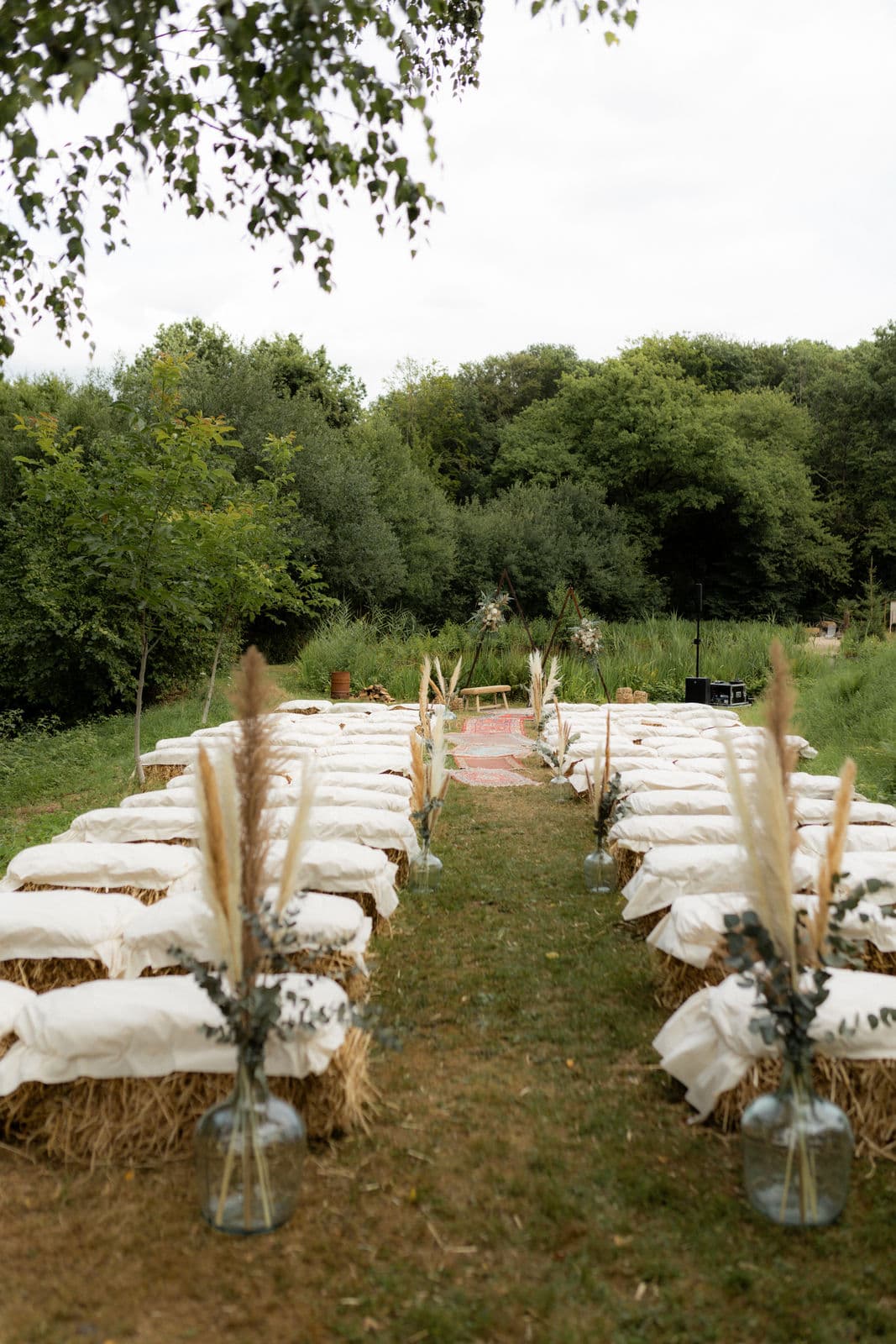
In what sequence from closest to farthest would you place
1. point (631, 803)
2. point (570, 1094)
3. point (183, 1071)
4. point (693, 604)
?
point (183, 1071) → point (570, 1094) → point (631, 803) → point (693, 604)

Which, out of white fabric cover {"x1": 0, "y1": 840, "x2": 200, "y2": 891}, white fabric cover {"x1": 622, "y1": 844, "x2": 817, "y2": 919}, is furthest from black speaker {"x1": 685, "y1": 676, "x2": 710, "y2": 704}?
white fabric cover {"x1": 0, "y1": 840, "x2": 200, "y2": 891}

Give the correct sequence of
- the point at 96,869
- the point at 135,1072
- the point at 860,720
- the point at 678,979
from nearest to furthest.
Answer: the point at 135,1072
the point at 678,979
the point at 96,869
the point at 860,720

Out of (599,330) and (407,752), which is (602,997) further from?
(599,330)

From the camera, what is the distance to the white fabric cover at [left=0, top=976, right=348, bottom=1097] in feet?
9.55

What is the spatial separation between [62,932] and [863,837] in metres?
4.01

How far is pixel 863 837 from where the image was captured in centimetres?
516

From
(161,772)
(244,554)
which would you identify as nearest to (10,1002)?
(161,772)

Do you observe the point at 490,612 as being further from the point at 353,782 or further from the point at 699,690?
the point at 353,782

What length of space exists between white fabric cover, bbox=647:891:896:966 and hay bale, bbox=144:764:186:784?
6069 mm

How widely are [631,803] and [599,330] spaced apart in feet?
118

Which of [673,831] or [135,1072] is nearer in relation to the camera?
[135,1072]

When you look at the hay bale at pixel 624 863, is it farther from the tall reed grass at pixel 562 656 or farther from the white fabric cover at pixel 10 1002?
the tall reed grass at pixel 562 656

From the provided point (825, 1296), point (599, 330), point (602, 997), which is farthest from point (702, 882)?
point (599, 330)

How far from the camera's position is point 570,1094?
339 cm
